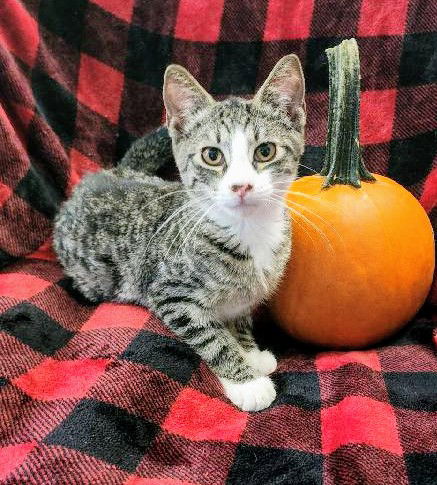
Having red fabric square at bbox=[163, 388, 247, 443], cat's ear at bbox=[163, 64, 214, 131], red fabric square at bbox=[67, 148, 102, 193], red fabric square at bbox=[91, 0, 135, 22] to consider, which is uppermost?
red fabric square at bbox=[91, 0, 135, 22]

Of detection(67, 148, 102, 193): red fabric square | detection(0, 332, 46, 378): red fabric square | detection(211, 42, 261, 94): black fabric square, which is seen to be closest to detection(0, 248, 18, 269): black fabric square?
detection(67, 148, 102, 193): red fabric square

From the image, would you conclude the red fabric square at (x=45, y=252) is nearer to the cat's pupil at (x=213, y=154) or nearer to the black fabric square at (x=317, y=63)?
the cat's pupil at (x=213, y=154)

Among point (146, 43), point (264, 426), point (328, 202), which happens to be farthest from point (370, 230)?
point (146, 43)

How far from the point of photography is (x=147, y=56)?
1.84m

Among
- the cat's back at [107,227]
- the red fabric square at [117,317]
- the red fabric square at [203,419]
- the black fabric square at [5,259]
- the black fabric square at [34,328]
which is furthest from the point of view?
the black fabric square at [5,259]

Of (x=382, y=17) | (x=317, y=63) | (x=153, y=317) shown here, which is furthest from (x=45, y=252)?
(x=382, y=17)

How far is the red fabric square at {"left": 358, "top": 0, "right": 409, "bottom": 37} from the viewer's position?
1598 mm

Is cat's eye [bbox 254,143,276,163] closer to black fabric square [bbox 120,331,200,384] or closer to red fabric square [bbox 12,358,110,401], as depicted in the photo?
black fabric square [bbox 120,331,200,384]

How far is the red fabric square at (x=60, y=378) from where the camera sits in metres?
1.10

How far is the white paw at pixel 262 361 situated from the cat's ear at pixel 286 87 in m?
0.67

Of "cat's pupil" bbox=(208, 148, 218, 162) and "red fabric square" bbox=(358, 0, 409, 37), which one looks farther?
"red fabric square" bbox=(358, 0, 409, 37)

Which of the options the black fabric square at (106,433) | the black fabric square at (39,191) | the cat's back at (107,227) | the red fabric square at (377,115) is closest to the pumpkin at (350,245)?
the red fabric square at (377,115)

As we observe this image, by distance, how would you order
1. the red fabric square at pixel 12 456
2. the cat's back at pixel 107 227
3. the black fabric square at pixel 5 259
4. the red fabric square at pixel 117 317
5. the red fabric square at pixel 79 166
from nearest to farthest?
the red fabric square at pixel 12 456, the red fabric square at pixel 117 317, the cat's back at pixel 107 227, the black fabric square at pixel 5 259, the red fabric square at pixel 79 166

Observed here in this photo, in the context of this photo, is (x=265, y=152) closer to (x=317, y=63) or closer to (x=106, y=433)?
(x=317, y=63)
